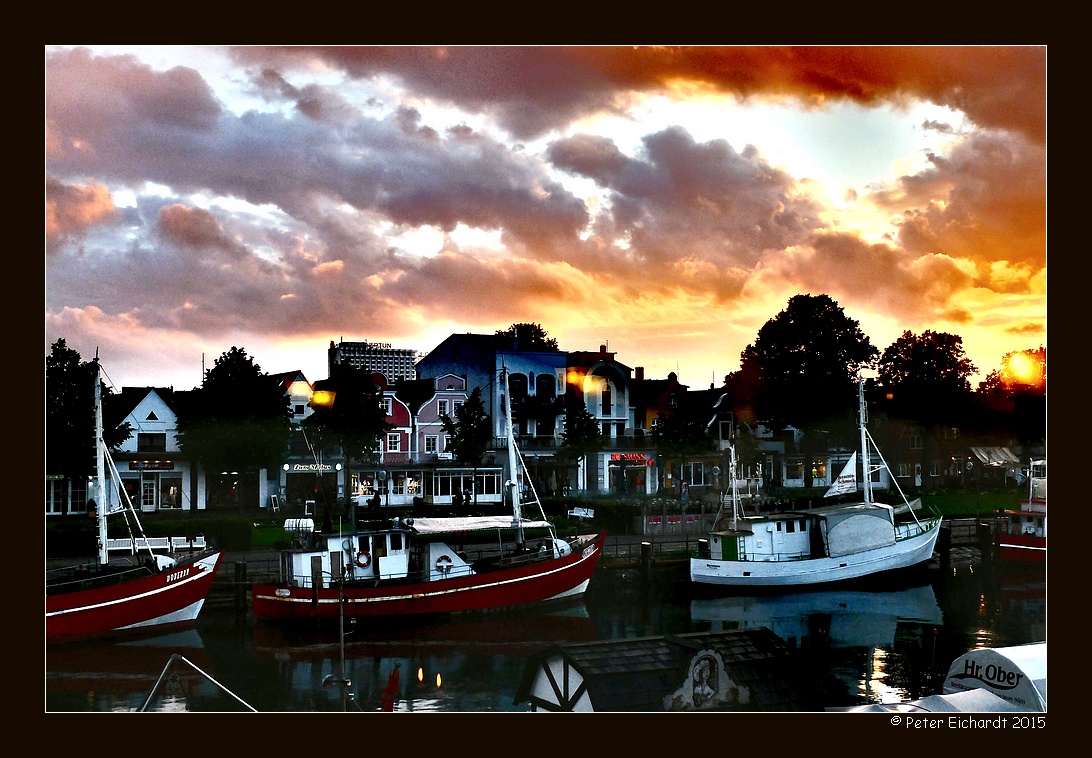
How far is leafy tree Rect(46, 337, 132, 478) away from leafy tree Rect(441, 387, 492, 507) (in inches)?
256

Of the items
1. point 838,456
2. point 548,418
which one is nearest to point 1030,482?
point 838,456

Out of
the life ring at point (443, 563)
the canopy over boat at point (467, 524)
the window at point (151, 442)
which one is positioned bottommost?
the life ring at point (443, 563)

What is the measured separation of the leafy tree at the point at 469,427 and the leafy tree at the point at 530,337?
132 centimetres

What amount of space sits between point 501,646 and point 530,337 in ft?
19.4

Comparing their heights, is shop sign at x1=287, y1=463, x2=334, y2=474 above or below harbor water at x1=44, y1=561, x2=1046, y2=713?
above

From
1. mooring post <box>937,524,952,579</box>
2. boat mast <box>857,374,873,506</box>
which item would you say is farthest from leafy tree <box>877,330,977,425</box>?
mooring post <box>937,524,952,579</box>

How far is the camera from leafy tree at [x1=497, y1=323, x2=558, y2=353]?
19266 millimetres

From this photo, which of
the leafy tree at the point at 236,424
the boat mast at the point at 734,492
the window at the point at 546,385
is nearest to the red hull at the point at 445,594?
the leafy tree at the point at 236,424

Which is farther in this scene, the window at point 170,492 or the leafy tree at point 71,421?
the window at point 170,492

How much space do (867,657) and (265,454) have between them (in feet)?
38.8

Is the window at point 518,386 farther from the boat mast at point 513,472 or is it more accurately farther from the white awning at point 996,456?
the white awning at point 996,456

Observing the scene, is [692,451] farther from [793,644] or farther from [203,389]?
[203,389]

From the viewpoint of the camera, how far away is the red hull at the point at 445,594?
1914 centimetres

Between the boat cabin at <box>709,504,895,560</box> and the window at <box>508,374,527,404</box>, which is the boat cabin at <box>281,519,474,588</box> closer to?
the window at <box>508,374,527,404</box>
